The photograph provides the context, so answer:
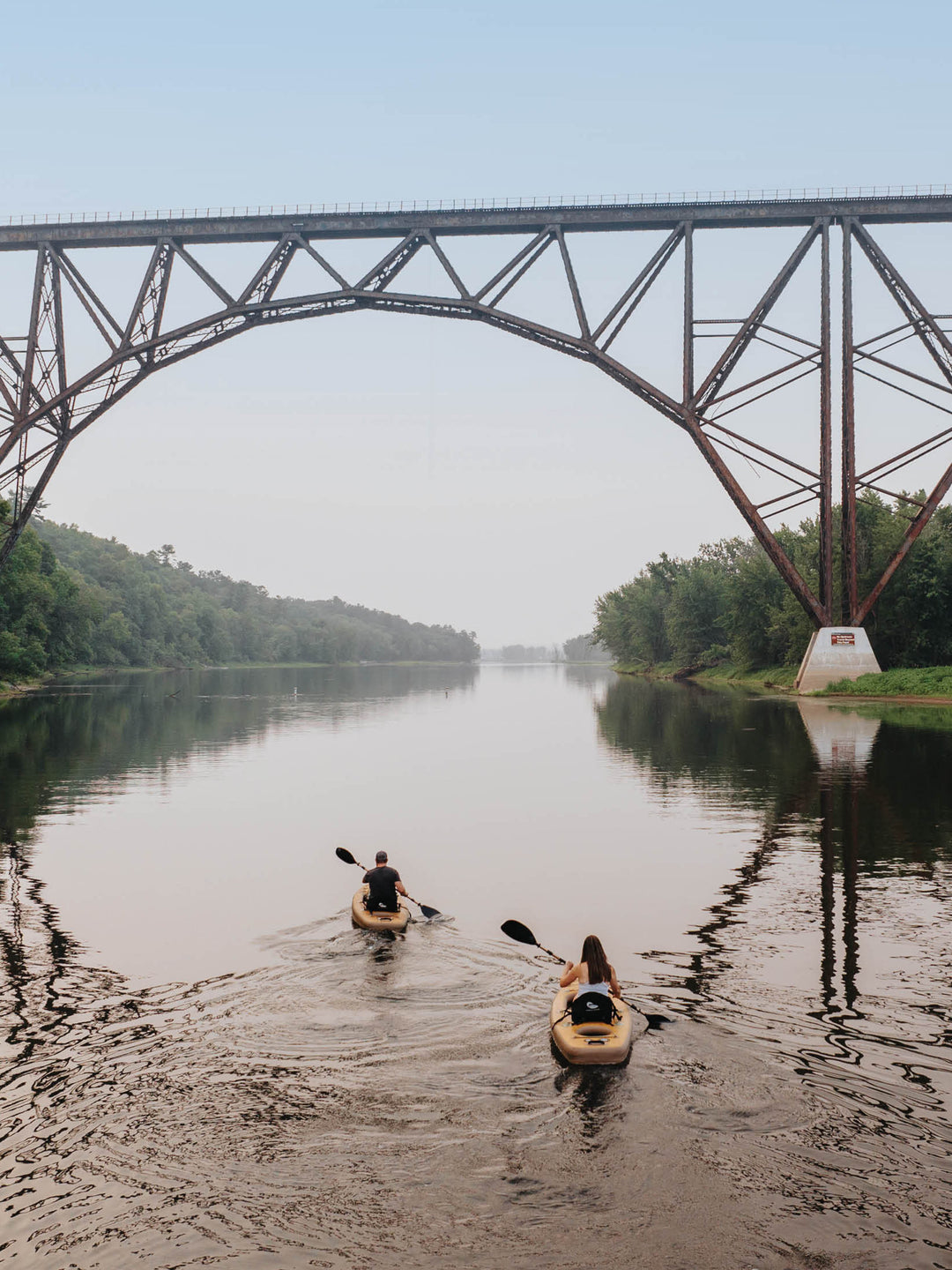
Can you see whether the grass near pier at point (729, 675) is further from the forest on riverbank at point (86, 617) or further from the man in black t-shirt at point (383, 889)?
the man in black t-shirt at point (383, 889)

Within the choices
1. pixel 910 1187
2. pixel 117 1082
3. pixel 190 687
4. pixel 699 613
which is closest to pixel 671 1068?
pixel 910 1187

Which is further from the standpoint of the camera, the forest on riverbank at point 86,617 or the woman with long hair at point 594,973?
the forest on riverbank at point 86,617

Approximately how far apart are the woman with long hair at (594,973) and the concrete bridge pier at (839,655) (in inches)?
1533

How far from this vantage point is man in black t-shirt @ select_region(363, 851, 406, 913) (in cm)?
1421

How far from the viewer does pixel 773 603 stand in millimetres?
81625

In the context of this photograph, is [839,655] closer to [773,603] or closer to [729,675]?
[773,603]

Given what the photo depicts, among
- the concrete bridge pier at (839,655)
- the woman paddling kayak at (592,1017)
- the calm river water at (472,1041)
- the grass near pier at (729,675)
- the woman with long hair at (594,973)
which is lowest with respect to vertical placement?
the calm river water at (472,1041)

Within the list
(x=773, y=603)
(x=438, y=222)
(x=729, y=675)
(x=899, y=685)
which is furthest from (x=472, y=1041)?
(x=729, y=675)

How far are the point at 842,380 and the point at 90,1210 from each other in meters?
43.4

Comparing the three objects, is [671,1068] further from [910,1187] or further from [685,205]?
[685,205]

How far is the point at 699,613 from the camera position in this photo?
114 m

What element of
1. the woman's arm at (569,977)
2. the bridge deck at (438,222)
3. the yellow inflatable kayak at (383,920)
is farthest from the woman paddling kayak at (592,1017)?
the bridge deck at (438,222)

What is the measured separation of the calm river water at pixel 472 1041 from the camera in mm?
7016

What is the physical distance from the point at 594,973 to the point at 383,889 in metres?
4.70
